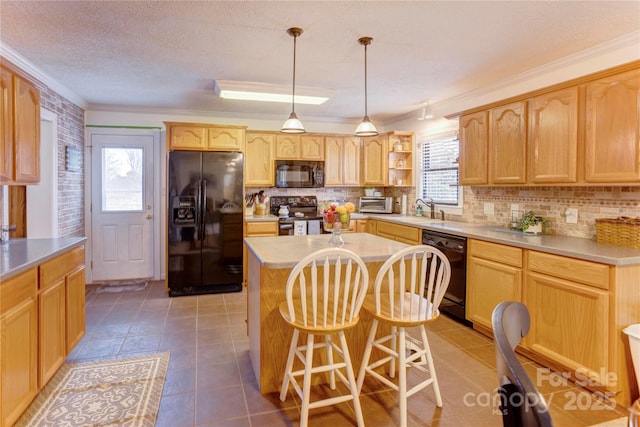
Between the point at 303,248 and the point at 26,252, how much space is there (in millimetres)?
1782

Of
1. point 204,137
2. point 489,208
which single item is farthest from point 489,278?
point 204,137

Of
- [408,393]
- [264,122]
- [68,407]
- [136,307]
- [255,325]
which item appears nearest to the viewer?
[408,393]

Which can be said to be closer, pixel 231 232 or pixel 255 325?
pixel 255 325

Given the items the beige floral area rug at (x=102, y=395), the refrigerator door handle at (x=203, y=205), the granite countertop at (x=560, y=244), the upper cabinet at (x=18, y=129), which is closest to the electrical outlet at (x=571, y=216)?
the granite countertop at (x=560, y=244)

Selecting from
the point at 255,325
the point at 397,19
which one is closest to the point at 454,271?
the point at 255,325

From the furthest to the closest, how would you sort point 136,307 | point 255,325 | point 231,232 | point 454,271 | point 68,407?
point 231,232 → point 136,307 → point 454,271 → point 255,325 → point 68,407

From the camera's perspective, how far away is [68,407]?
2184mm

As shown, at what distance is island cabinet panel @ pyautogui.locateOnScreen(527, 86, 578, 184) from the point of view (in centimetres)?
276

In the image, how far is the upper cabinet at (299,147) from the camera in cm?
529

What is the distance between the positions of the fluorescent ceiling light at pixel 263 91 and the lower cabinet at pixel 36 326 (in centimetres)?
204

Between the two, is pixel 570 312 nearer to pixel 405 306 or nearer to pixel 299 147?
pixel 405 306

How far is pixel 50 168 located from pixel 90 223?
1249 millimetres

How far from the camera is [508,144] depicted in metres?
3.33

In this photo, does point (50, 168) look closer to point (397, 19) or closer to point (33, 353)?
point (33, 353)
